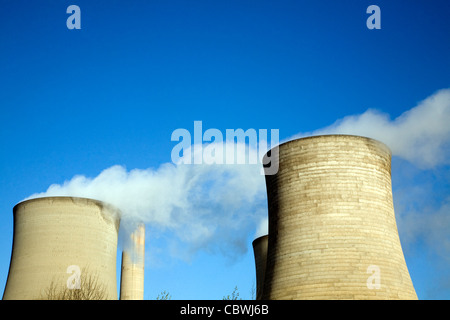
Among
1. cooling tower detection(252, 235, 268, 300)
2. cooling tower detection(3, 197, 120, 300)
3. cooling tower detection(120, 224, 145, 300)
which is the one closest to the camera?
cooling tower detection(3, 197, 120, 300)

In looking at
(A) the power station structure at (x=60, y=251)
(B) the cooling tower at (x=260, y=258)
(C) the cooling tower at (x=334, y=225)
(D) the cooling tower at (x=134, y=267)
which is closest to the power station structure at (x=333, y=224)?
(C) the cooling tower at (x=334, y=225)

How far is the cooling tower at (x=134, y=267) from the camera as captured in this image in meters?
30.3

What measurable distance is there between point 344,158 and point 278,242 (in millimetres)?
2905

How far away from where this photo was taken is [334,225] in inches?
564

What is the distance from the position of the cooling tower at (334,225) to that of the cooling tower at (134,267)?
625 inches

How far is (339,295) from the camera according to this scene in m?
13.7

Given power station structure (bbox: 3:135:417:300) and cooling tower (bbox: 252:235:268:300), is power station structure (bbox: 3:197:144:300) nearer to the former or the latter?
cooling tower (bbox: 252:235:268:300)

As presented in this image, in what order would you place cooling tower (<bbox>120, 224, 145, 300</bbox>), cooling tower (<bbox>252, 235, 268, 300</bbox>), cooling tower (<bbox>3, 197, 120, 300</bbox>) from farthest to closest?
cooling tower (<bbox>120, 224, 145, 300</bbox>), cooling tower (<bbox>252, 235, 268, 300</bbox>), cooling tower (<bbox>3, 197, 120, 300</bbox>)

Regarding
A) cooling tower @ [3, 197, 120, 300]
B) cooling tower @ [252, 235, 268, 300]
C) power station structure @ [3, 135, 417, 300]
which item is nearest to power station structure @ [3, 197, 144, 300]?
cooling tower @ [3, 197, 120, 300]

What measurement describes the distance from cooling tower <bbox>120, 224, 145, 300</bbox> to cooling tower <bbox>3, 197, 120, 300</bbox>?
9360 millimetres

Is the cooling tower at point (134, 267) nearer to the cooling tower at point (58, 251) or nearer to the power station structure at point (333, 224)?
the cooling tower at point (58, 251)

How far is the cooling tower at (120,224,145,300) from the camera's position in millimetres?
30297

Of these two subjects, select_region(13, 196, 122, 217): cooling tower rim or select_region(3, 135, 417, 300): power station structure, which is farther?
select_region(13, 196, 122, 217): cooling tower rim
